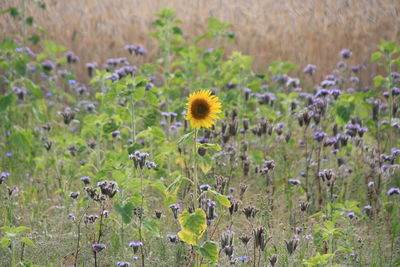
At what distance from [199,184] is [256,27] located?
394 cm

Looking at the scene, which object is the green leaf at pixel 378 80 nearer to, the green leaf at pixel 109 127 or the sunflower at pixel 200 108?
the green leaf at pixel 109 127

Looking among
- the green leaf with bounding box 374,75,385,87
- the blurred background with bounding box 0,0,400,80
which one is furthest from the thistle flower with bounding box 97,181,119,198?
the blurred background with bounding box 0,0,400,80

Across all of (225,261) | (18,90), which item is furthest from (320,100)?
(18,90)

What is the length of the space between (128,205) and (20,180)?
1.85 m

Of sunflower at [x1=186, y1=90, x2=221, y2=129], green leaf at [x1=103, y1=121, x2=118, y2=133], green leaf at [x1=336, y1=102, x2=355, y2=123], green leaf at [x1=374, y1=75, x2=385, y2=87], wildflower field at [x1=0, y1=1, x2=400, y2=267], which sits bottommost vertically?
wildflower field at [x1=0, y1=1, x2=400, y2=267]

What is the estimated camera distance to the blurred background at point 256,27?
7238 mm

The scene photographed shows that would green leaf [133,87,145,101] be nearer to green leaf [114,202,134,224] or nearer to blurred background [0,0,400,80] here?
green leaf [114,202,134,224]

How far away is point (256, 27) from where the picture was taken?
7.67 metres

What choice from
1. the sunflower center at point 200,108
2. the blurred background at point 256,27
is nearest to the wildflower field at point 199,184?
the sunflower center at point 200,108

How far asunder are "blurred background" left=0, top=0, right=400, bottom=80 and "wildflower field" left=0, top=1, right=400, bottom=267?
1149 mm

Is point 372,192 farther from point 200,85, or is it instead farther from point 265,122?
point 200,85

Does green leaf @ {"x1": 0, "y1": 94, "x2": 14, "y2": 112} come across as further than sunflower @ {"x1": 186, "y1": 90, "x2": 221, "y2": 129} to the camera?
Yes

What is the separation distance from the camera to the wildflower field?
3148mm

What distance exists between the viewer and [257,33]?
753cm
